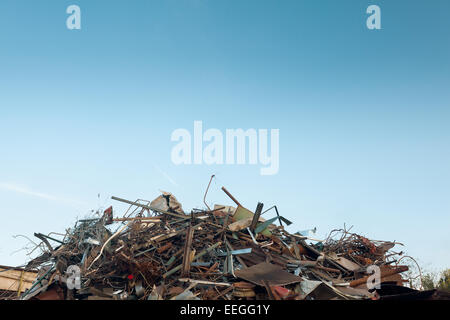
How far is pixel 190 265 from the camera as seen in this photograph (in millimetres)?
7402

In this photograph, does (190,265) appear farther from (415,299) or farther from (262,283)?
(415,299)

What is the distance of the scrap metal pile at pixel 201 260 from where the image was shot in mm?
6883

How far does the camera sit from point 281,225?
9.53m

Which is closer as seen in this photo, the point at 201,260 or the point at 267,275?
the point at 267,275

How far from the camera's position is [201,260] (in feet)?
25.7

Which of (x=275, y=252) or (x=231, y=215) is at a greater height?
(x=231, y=215)

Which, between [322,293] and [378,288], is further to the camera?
[378,288]

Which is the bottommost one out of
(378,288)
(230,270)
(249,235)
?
(378,288)

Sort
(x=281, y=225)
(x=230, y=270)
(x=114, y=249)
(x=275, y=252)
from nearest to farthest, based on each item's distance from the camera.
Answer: (x=230, y=270), (x=114, y=249), (x=275, y=252), (x=281, y=225)

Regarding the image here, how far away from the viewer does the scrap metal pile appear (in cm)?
688
